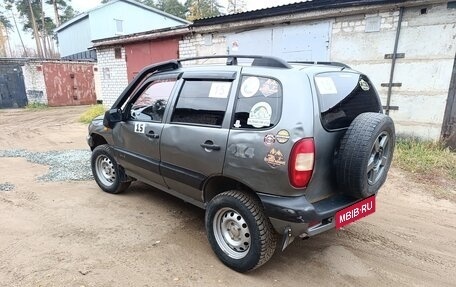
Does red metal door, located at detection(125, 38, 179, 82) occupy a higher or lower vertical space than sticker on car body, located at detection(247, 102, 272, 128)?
higher

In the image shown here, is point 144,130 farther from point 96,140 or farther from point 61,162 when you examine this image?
point 61,162

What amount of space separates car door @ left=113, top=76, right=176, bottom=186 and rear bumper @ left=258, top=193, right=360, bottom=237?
144 centimetres

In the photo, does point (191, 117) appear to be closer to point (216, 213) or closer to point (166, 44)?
point (216, 213)

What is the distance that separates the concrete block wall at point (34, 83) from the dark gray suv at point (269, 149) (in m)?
17.5

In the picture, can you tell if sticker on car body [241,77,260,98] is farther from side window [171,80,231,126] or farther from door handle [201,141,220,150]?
door handle [201,141,220,150]

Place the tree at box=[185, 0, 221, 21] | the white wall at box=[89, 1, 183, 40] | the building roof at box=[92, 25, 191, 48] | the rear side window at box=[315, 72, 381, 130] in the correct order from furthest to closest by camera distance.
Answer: the tree at box=[185, 0, 221, 21] → the white wall at box=[89, 1, 183, 40] → the building roof at box=[92, 25, 191, 48] → the rear side window at box=[315, 72, 381, 130]

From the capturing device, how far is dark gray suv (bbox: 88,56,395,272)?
226cm

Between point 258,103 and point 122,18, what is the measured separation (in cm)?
2750

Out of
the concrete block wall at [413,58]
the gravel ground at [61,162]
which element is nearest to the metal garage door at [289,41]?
the concrete block wall at [413,58]

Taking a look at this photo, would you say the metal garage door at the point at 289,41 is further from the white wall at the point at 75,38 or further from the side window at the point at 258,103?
the white wall at the point at 75,38

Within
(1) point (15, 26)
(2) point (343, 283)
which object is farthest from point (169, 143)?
(1) point (15, 26)

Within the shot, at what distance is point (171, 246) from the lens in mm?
3029

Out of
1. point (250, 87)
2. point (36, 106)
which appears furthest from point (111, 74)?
point (250, 87)

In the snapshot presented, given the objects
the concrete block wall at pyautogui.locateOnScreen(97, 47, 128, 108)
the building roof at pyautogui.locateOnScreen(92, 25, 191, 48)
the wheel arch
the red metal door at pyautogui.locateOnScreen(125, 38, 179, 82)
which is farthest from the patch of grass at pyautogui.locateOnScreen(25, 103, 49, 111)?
the wheel arch
